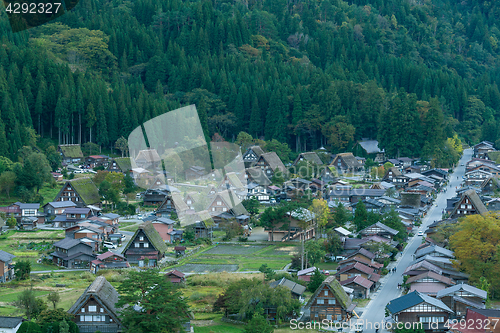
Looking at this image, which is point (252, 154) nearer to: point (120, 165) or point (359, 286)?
point (120, 165)

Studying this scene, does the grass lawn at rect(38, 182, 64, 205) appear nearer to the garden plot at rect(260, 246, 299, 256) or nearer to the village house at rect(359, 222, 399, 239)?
the garden plot at rect(260, 246, 299, 256)

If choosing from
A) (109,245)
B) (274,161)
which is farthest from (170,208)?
(274,161)

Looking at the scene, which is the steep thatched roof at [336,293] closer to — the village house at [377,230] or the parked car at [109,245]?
the village house at [377,230]

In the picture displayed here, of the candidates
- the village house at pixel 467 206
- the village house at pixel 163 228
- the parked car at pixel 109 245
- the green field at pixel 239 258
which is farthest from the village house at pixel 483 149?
the parked car at pixel 109 245

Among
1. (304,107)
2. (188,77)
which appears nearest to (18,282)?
(304,107)

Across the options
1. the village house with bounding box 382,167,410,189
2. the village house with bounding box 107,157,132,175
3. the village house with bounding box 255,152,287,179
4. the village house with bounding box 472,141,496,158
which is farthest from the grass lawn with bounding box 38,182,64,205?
the village house with bounding box 472,141,496,158

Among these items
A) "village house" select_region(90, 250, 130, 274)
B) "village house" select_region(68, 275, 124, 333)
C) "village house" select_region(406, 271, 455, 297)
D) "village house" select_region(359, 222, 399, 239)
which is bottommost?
"village house" select_region(359, 222, 399, 239)

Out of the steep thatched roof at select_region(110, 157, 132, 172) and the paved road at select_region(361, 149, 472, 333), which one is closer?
the paved road at select_region(361, 149, 472, 333)

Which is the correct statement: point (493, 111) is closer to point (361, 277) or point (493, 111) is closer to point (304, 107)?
point (304, 107)
